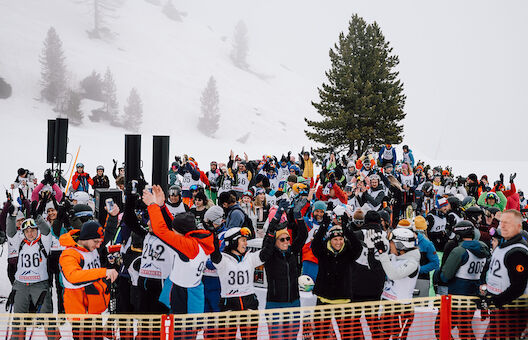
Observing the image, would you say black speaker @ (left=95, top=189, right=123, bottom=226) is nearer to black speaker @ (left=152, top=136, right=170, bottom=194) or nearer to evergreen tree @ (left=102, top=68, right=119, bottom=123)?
black speaker @ (left=152, top=136, right=170, bottom=194)

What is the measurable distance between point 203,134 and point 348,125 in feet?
205

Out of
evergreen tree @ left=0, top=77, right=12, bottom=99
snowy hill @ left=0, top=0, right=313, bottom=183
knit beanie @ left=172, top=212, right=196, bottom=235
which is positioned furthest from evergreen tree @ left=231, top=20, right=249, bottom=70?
knit beanie @ left=172, top=212, right=196, bottom=235

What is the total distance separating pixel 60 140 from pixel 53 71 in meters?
84.6

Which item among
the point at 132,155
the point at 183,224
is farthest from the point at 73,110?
the point at 183,224

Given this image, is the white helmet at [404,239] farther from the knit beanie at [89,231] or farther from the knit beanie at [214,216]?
the knit beanie at [89,231]

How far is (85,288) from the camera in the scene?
513cm

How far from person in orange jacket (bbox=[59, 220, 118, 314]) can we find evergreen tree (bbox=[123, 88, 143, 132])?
83.6 m

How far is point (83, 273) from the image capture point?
4.95 metres

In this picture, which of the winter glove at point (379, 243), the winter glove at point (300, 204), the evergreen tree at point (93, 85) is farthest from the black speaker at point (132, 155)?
the evergreen tree at point (93, 85)

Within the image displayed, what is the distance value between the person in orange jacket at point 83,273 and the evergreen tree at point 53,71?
8816 centimetres

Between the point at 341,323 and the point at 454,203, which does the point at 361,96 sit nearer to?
the point at 454,203

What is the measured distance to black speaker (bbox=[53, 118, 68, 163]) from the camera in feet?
33.9

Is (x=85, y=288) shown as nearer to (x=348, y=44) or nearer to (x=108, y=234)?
(x=108, y=234)

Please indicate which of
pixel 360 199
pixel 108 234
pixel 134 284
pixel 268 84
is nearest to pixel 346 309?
pixel 134 284
